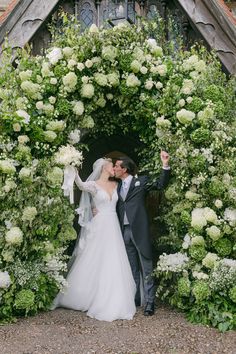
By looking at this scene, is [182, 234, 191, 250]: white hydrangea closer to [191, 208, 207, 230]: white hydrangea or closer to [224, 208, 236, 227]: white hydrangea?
[191, 208, 207, 230]: white hydrangea

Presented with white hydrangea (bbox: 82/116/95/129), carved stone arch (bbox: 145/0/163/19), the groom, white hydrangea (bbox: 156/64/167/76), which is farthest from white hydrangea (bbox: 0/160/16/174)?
carved stone arch (bbox: 145/0/163/19)

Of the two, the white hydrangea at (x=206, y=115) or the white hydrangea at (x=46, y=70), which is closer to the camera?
the white hydrangea at (x=206, y=115)

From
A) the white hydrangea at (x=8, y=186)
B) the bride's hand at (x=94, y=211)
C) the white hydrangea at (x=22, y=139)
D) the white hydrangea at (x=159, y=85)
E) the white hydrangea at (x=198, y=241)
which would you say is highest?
the white hydrangea at (x=22, y=139)

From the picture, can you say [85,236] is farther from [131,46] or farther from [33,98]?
[131,46]

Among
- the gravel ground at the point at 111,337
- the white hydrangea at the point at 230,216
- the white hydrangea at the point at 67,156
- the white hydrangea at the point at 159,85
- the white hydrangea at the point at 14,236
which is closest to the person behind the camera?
the gravel ground at the point at 111,337

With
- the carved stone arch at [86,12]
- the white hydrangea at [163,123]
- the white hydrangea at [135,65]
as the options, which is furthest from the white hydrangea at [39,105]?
the carved stone arch at [86,12]

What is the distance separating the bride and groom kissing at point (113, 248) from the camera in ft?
23.6

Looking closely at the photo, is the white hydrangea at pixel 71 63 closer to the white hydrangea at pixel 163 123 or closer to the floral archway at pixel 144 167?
the floral archway at pixel 144 167

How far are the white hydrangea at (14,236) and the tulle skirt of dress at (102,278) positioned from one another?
110cm

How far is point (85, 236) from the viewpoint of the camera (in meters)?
7.75

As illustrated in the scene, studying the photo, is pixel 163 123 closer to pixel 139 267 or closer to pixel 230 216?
pixel 230 216

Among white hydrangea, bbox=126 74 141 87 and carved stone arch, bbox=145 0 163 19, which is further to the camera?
Answer: carved stone arch, bbox=145 0 163 19

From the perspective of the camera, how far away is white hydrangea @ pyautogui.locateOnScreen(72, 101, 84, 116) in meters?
7.19

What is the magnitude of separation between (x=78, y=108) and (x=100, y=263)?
1.96 m
